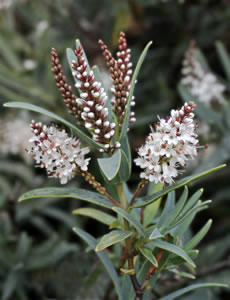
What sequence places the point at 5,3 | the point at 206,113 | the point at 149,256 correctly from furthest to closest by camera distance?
1. the point at 5,3
2. the point at 206,113
3. the point at 149,256

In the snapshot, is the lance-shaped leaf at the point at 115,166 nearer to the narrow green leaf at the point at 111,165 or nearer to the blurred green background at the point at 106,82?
the narrow green leaf at the point at 111,165

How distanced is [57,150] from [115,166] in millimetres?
157

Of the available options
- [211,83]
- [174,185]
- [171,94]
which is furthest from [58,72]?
[171,94]

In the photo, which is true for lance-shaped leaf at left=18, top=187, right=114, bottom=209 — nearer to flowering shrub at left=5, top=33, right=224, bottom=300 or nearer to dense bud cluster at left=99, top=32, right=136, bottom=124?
flowering shrub at left=5, top=33, right=224, bottom=300

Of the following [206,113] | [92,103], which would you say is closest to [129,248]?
[92,103]

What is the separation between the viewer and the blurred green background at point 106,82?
1.79m

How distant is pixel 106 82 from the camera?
6.93 feet

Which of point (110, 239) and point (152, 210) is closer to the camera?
point (110, 239)

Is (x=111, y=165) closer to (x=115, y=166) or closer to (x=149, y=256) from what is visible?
(x=115, y=166)

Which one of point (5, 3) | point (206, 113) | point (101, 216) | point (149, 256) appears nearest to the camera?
point (149, 256)

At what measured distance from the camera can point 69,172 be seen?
821 mm

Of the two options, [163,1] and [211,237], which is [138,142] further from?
[163,1]

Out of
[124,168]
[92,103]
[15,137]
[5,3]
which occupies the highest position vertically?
[5,3]

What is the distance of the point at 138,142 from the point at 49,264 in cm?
77
